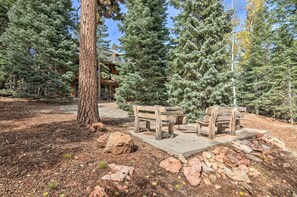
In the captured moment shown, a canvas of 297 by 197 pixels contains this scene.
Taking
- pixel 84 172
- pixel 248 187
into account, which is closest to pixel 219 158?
pixel 248 187

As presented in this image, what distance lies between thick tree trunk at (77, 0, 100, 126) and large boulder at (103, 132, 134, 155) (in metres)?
1.79

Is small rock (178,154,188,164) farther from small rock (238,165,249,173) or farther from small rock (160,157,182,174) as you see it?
small rock (238,165,249,173)

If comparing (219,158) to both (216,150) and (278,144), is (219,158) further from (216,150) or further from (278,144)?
(278,144)

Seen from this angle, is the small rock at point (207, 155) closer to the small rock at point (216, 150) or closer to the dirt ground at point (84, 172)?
the small rock at point (216, 150)

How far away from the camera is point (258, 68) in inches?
545

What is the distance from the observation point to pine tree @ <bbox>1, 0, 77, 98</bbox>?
11.8 meters

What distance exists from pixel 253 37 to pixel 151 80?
1195cm

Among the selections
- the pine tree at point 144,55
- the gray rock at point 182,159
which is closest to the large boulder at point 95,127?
the gray rock at point 182,159

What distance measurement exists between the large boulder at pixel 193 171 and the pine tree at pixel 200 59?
15.0ft

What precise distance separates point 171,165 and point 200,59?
19.7 feet

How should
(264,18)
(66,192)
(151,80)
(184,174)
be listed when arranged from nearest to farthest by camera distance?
(66,192) → (184,174) → (151,80) → (264,18)

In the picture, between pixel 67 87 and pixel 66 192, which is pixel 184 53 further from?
pixel 67 87

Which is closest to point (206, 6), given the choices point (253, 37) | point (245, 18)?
point (253, 37)

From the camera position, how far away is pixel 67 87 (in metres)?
12.8
